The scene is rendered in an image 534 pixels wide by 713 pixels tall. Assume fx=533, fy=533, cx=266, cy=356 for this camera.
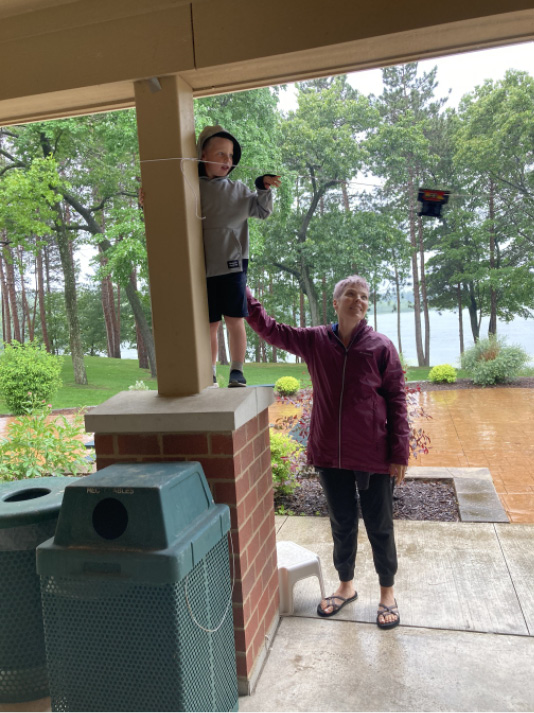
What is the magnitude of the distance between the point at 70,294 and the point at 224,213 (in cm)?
1197

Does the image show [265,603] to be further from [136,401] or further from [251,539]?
[136,401]

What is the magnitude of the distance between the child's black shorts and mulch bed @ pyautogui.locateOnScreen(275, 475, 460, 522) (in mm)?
2228

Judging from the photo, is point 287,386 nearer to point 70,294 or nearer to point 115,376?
point 115,376

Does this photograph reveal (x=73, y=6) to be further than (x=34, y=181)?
No

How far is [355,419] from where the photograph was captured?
232cm

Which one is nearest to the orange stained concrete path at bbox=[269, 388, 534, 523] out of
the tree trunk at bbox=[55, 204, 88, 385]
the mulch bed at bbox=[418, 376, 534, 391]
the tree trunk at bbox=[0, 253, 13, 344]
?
the mulch bed at bbox=[418, 376, 534, 391]

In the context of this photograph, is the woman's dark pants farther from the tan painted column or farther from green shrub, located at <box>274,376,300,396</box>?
green shrub, located at <box>274,376,300,396</box>

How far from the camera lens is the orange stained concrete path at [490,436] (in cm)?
493

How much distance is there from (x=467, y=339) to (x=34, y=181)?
1075cm

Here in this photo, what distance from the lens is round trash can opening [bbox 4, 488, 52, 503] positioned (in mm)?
2203

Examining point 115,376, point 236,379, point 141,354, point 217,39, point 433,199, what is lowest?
point 115,376

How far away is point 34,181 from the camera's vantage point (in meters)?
10.7

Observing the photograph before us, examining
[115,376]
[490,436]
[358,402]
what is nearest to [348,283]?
[358,402]

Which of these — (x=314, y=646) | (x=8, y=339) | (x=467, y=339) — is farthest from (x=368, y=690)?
(x=8, y=339)
